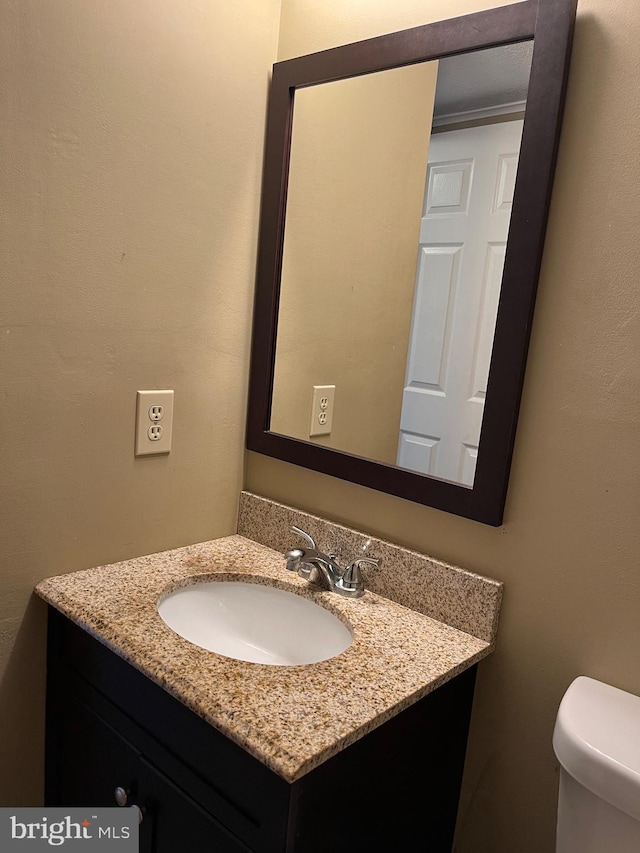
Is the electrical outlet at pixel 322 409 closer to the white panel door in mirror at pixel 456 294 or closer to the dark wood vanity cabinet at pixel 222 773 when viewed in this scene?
the white panel door in mirror at pixel 456 294

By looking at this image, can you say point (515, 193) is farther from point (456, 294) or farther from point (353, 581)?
point (353, 581)

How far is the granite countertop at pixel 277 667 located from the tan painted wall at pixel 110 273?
4.9 inches

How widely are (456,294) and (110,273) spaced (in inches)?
24.3

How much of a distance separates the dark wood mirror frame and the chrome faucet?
0.16 m

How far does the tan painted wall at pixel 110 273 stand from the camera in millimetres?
1051

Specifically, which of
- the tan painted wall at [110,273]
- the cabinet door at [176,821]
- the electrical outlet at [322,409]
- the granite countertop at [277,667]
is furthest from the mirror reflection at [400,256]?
the cabinet door at [176,821]

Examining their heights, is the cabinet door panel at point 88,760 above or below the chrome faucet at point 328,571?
below

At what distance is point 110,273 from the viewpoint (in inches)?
45.6

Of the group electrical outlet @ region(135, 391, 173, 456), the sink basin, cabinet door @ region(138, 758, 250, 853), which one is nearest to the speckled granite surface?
the sink basin

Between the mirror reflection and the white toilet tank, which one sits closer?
the white toilet tank

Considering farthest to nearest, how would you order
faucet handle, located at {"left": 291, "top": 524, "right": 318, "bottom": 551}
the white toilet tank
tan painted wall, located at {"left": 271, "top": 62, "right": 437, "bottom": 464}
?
faucet handle, located at {"left": 291, "top": 524, "right": 318, "bottom": 551} < tan painted wall, located at {"left": 271, "top": 62, "right": 437, "bottom": 464} < the white toilet tank

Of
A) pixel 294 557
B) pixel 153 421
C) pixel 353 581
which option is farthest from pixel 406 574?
pixel 153 421

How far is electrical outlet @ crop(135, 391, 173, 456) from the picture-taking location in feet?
4.11

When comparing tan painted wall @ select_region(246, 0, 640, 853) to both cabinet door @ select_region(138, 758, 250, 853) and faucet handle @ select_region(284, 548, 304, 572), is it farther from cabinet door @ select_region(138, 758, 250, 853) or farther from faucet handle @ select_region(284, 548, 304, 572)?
cabinet door @ select_region(138, 758, 250, 853)
